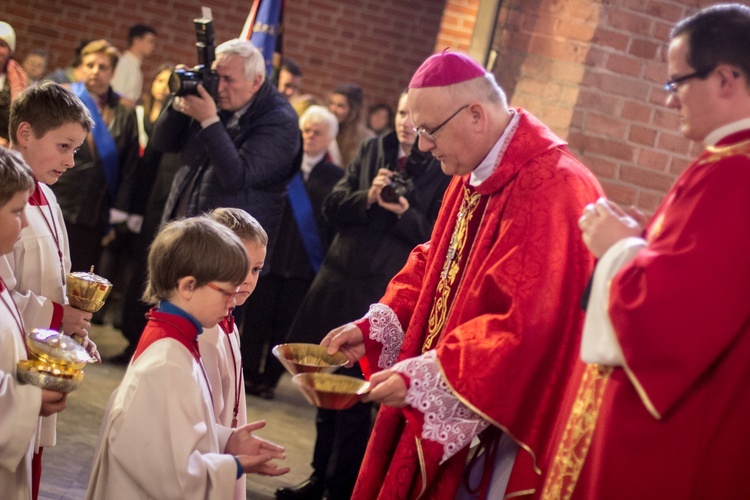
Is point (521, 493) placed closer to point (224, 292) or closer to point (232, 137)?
point (224, 292)

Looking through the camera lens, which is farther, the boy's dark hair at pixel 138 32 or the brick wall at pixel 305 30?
the brick wall at pixel 305 30

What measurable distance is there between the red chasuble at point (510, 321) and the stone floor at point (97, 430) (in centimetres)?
173

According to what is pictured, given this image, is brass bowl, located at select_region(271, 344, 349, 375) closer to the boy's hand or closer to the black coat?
the boy's hand

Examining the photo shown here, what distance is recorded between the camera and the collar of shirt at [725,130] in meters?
2.19

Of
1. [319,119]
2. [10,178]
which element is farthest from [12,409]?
[319,119]

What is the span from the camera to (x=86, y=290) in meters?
3.05

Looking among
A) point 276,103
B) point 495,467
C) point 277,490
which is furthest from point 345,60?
point 495,467

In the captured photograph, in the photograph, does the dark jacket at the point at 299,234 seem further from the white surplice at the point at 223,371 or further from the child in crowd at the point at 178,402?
the child in crowd at the point at 178,402

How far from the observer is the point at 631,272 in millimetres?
2189

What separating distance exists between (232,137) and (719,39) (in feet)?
10.7

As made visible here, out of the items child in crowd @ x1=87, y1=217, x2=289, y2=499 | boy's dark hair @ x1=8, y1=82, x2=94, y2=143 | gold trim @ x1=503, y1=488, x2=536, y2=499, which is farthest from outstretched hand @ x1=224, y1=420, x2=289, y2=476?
boy's dark hair @ x1=8, y1=82, x2=94, y2=143

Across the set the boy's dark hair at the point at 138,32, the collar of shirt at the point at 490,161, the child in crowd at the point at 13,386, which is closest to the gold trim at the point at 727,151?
the collar of shirt at the point at 490,161

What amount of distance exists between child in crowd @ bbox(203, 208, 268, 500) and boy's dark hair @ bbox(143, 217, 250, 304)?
22cm

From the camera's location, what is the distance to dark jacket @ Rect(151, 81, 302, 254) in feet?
15.7
